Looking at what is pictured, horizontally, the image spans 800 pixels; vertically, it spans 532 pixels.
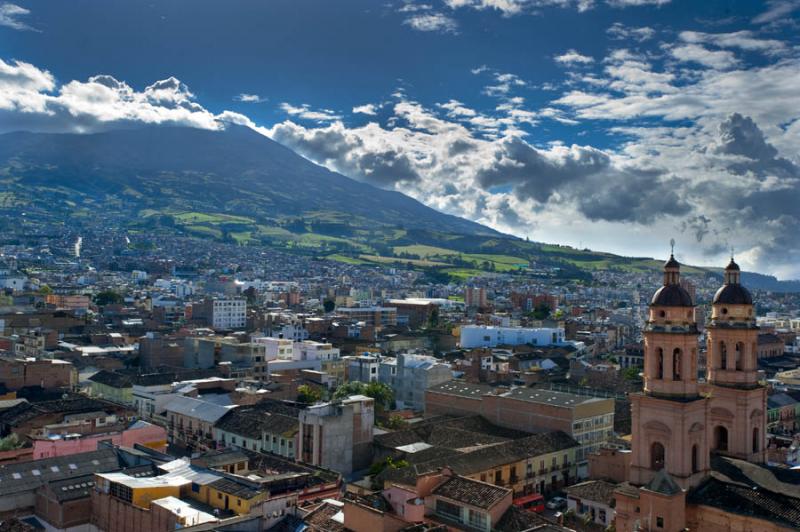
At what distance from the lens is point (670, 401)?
2466 cm

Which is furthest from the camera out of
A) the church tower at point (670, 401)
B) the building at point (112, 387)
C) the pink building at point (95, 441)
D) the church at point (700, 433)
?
the building at point (112, 387)

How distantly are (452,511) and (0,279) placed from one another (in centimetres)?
13632

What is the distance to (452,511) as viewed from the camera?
96.2ft

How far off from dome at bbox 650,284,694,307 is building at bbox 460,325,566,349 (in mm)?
63420

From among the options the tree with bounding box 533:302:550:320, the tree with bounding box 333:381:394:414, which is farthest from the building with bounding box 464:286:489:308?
the tree with bounding box 333:381:394:414

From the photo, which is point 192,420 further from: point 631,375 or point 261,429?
point 631,375

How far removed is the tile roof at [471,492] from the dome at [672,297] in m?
9.68

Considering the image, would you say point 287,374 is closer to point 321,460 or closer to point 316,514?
point 321,460

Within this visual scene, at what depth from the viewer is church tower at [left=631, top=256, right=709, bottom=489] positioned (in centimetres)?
2447

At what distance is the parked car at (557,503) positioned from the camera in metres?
39.3

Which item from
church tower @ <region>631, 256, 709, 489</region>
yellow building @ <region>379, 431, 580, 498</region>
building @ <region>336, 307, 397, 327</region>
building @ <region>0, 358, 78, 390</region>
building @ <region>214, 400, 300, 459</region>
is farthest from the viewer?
building @ <region>336, 307, 397, 327</region>

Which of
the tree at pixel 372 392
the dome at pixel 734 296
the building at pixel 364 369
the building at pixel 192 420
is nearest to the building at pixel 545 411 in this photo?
the tree at pixel 372 392

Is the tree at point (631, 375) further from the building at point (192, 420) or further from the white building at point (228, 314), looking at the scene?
the white building at point (228, 314)

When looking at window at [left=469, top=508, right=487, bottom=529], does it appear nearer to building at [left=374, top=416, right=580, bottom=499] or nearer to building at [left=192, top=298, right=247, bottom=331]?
building at [left=374, top=416, right=580, bottom=499]
